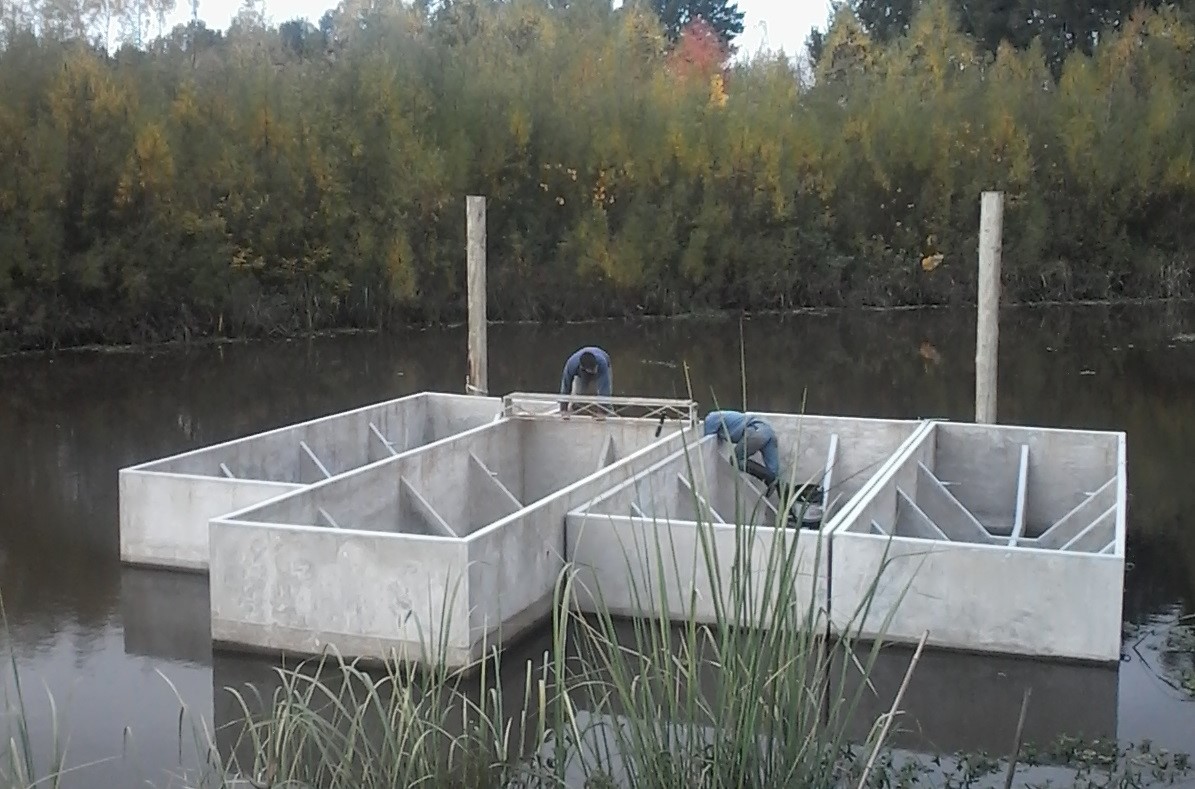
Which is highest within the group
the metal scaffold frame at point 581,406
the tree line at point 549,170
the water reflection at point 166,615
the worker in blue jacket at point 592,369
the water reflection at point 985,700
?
the tree line at point 549,170

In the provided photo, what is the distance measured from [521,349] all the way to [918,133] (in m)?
7.75

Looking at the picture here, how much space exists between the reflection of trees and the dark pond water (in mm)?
28

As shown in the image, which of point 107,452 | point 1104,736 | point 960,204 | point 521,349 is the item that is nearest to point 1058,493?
point 1104,736

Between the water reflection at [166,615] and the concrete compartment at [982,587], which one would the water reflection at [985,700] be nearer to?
the concrete compartment at [982,587]

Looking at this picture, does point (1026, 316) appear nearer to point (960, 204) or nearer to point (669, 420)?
point (960, 204)

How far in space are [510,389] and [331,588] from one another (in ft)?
24.9

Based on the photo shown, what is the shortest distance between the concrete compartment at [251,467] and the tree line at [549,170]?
7038 mm

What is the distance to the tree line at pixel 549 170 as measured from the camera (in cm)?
1459

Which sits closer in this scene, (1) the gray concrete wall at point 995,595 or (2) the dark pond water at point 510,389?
(2) the dark pond water at point 510,389

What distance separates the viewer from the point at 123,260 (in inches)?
576

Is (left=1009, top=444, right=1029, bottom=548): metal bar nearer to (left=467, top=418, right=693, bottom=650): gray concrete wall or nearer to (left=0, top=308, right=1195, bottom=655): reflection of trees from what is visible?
(left=0, top=308, right=1195, bottom=655): reflection of trees

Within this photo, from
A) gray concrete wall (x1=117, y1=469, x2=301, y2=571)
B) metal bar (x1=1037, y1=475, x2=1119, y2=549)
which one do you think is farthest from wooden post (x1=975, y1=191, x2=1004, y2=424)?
gray concrete wall (x1=117, y1=469, x2=301, y2=571)

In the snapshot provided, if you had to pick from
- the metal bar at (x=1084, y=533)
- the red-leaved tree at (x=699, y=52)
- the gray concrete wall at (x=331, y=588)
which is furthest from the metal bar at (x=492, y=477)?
the red-leaved tree at (x=699, y=52)

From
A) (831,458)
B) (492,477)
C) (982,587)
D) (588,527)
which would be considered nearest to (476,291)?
(492,477)
